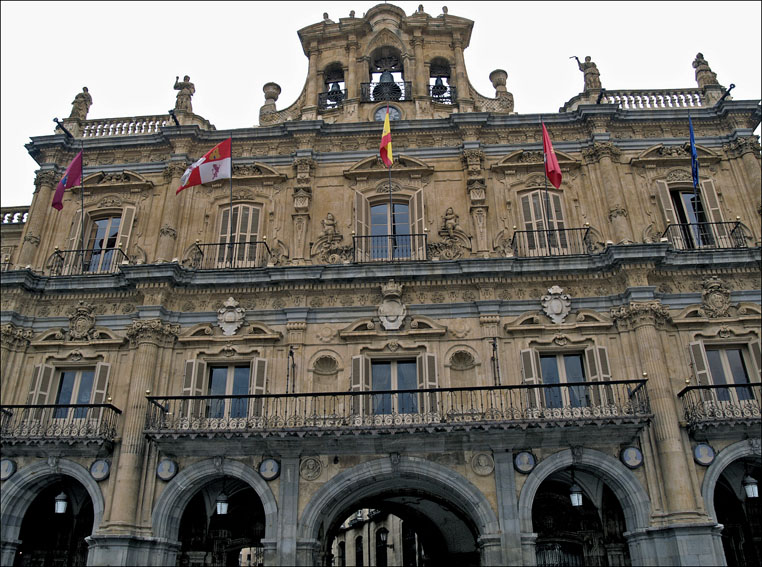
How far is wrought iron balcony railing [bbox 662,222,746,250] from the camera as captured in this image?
18984 millimetres

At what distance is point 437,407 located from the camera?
1675 cm

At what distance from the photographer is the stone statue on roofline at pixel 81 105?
2273 cm

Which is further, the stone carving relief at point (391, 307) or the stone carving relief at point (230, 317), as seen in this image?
the stone carving relief at point (230, 317)

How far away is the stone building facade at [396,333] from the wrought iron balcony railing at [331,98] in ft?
0.42

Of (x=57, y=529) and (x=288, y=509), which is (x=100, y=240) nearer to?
(x=57, y=529)

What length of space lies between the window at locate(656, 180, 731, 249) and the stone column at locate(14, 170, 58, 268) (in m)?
19.5

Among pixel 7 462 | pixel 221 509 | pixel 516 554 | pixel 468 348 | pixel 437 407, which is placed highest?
pixel 468 348

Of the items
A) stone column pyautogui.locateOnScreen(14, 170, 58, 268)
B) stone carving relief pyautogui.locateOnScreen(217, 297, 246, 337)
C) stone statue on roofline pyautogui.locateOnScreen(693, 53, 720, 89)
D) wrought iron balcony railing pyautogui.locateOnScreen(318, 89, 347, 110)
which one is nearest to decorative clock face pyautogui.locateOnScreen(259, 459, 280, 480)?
stone carving relief pyautogui.locateOnScreen(217, 297, 246, 337)

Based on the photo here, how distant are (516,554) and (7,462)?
43.6 ft

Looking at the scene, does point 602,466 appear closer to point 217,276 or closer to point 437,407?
point 437,407

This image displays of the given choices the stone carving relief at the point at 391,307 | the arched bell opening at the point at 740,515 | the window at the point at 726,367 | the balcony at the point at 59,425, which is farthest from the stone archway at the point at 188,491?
the arched bell opening at the point at 740,515

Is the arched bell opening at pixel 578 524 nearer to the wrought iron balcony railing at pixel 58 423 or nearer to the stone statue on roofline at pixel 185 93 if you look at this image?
the wrought iron balcony railing at pixel 58 423

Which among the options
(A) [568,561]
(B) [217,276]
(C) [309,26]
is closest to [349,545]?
(A) [568,561]

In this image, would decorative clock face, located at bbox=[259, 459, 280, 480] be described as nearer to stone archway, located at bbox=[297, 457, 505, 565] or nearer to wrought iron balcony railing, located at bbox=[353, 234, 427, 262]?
stone archway, located at bbox=[297, 457, 505, 565]
